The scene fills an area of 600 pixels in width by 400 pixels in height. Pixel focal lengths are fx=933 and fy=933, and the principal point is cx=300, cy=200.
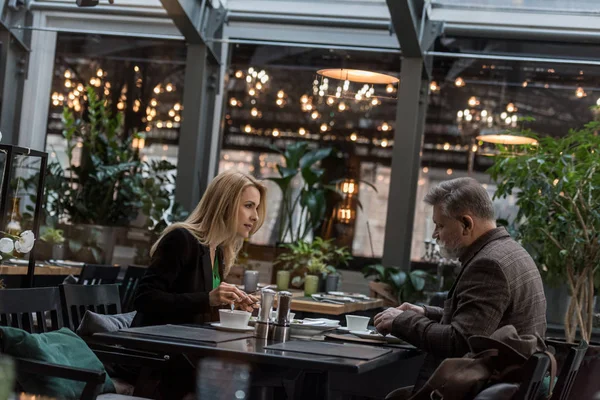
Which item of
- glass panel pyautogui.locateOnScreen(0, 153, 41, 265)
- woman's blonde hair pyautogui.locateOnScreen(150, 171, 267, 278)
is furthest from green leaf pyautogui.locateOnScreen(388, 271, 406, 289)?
woman's blonde hair pyautogui.locateOnScreen(150, 171, 267, 278)

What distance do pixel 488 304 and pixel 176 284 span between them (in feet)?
4.39

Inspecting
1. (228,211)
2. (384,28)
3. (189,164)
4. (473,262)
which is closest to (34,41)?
(189,164)

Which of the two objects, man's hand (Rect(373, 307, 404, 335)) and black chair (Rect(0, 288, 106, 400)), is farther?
man's hand (Rect(373, 307, 404, 335))

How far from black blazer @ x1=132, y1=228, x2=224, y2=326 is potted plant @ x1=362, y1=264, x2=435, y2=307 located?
3753 millimetres

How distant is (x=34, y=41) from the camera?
8812 mm

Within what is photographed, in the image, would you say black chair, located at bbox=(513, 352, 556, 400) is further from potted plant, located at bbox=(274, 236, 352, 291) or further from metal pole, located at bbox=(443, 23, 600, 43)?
metal pole, located at bbox=(443, 23, 600, 43)

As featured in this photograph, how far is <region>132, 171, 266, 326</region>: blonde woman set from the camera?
11.8 feet

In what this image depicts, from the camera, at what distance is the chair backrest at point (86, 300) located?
3.61m

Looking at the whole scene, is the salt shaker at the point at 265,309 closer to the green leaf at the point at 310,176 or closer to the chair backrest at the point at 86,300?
the chair backrest at the point at 86,300

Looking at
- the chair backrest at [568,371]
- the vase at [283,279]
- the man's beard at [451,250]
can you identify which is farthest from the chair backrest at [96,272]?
the chair backrest at [568,371]

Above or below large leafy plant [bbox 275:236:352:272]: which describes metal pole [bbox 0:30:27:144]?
above

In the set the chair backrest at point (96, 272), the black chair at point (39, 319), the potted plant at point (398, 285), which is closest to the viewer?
the black chair at point (39, 319)

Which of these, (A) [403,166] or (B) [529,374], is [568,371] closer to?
(B) [529,374]

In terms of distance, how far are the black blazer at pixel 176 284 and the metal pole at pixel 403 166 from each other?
4.18 m
